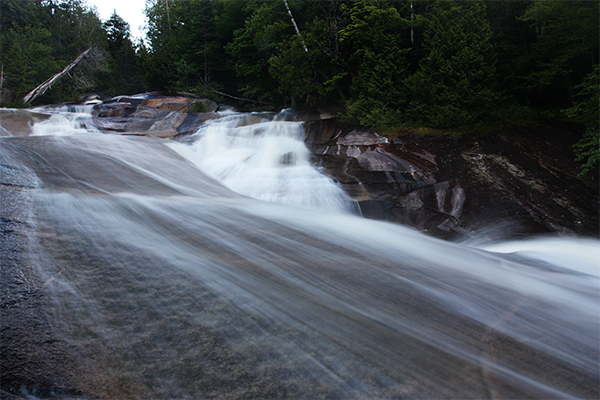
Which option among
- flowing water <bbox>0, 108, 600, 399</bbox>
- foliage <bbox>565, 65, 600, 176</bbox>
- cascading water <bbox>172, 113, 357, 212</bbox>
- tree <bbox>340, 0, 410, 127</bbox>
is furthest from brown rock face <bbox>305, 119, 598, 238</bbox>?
flowing water <bbox>0, 108, 600, 399</bbox>

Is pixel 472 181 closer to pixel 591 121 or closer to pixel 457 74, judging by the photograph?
pixel 591 121

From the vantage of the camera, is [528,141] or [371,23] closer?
[528,141]

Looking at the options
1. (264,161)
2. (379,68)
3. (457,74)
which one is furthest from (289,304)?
(379,68)

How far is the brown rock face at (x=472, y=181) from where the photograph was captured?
7121mm

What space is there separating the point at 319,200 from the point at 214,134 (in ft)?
20.0

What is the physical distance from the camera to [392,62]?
1212 centimetres

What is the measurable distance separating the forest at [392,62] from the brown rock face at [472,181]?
2.40 feet

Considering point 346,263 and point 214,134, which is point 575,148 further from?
point 214,134

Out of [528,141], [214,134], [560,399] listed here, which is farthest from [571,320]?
[214,134]

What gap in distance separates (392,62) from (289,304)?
11586mm

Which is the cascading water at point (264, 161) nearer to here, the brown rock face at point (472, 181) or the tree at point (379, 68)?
the brown rock face at point (472, 181)

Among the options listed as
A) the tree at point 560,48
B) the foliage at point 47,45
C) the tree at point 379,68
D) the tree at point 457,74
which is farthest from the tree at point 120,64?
the tree at point 560,48

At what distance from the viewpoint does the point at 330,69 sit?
14562 millimetres

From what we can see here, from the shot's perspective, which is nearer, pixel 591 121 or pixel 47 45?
pixel 591 121
